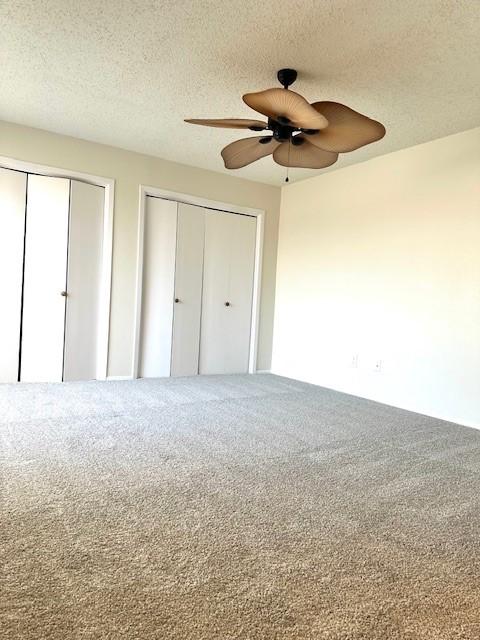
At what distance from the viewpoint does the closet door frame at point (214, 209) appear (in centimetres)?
→ 446

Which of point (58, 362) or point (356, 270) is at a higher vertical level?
point (356, 270)

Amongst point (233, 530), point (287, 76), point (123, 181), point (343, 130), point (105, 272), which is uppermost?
point (287, 76)

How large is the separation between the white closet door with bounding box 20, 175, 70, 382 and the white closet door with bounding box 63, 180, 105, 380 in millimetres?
67

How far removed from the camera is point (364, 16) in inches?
83.3

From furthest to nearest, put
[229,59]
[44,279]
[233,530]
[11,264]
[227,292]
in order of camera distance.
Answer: [227,292] < [44,279] < [11,264] < [229,59] < [233,530]

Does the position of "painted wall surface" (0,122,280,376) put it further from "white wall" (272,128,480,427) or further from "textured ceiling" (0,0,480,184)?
"white wall" (272,128,480,427)

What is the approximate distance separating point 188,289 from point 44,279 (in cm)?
154

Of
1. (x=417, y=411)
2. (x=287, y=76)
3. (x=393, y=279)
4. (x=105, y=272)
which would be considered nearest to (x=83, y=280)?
(x=105, y=272)

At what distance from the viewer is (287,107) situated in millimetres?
2080

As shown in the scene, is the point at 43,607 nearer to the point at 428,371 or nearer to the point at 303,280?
the point at 428,371

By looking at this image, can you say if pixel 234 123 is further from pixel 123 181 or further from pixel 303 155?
pixel 123 181

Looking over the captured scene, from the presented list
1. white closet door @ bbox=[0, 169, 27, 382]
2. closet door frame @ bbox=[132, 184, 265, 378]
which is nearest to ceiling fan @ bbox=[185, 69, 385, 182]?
closet door frame @ bbox=[132, 184, 265, 378]

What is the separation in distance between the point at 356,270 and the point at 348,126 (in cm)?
223

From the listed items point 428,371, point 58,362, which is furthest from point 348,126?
point 58,362
